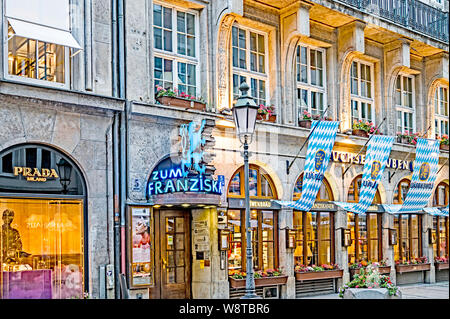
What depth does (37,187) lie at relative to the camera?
11.4 m

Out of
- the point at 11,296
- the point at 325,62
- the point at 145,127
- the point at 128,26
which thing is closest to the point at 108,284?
the point at 11,296

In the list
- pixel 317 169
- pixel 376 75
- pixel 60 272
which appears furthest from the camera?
pixel 376 75

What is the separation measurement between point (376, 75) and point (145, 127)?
34.7 ft

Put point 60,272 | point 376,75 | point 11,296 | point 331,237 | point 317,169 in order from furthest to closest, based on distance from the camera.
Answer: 1. point 376,75
2. point 331,237
3. point 317,169
4. point 60,272
5. point 11,296

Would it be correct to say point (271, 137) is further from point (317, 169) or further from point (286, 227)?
point (286, 227)

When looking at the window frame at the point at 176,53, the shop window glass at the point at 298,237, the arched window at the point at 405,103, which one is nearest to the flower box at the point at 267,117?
the window frame at the point at 176,53

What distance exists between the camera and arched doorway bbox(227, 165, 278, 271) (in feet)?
51.2

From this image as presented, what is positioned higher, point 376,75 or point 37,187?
point 376,75

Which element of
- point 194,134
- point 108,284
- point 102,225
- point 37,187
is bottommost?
point 108,284

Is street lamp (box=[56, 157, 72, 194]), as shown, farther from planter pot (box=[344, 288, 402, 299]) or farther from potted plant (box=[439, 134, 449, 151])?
potted plant (box=[439, 134, 449, 151])

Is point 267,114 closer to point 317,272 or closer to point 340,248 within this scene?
point 317,272

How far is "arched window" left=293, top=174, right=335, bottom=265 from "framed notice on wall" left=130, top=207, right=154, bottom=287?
220 inches

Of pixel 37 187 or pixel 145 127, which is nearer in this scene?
pixel 37 187

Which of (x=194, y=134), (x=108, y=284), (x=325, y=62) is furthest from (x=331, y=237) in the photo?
(x=108, y=284)
